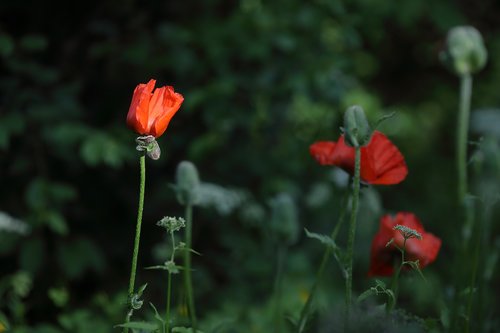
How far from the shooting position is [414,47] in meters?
4.55

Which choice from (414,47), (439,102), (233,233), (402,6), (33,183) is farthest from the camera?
(439,102)

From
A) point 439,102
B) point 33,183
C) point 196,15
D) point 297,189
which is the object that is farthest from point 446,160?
point 33,183

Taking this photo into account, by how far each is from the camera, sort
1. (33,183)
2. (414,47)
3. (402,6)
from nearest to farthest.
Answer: (33,183), (402,6), (414,47)

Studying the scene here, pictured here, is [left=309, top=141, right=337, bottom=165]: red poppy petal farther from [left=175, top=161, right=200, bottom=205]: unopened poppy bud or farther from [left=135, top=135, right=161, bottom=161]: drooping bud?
[left=135, top=135, right=161, bottom=161]: drooping bud

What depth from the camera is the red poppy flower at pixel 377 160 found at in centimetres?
133

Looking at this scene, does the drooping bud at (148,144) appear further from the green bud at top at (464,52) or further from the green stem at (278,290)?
the green bud at top at (464,52)

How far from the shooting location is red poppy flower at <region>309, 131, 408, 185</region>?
1.33 m

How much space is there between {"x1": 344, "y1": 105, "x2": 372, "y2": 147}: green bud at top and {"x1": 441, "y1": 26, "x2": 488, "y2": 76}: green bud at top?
1.71ft

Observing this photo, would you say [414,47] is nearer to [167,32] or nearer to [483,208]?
[167,32]

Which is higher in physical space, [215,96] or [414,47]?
[414,47]

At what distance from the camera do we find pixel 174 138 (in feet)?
10.3

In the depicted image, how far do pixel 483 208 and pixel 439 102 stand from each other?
3.91 meters

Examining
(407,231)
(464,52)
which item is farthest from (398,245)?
(464,52)

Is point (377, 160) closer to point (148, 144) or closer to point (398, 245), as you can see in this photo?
point (398, 245)
